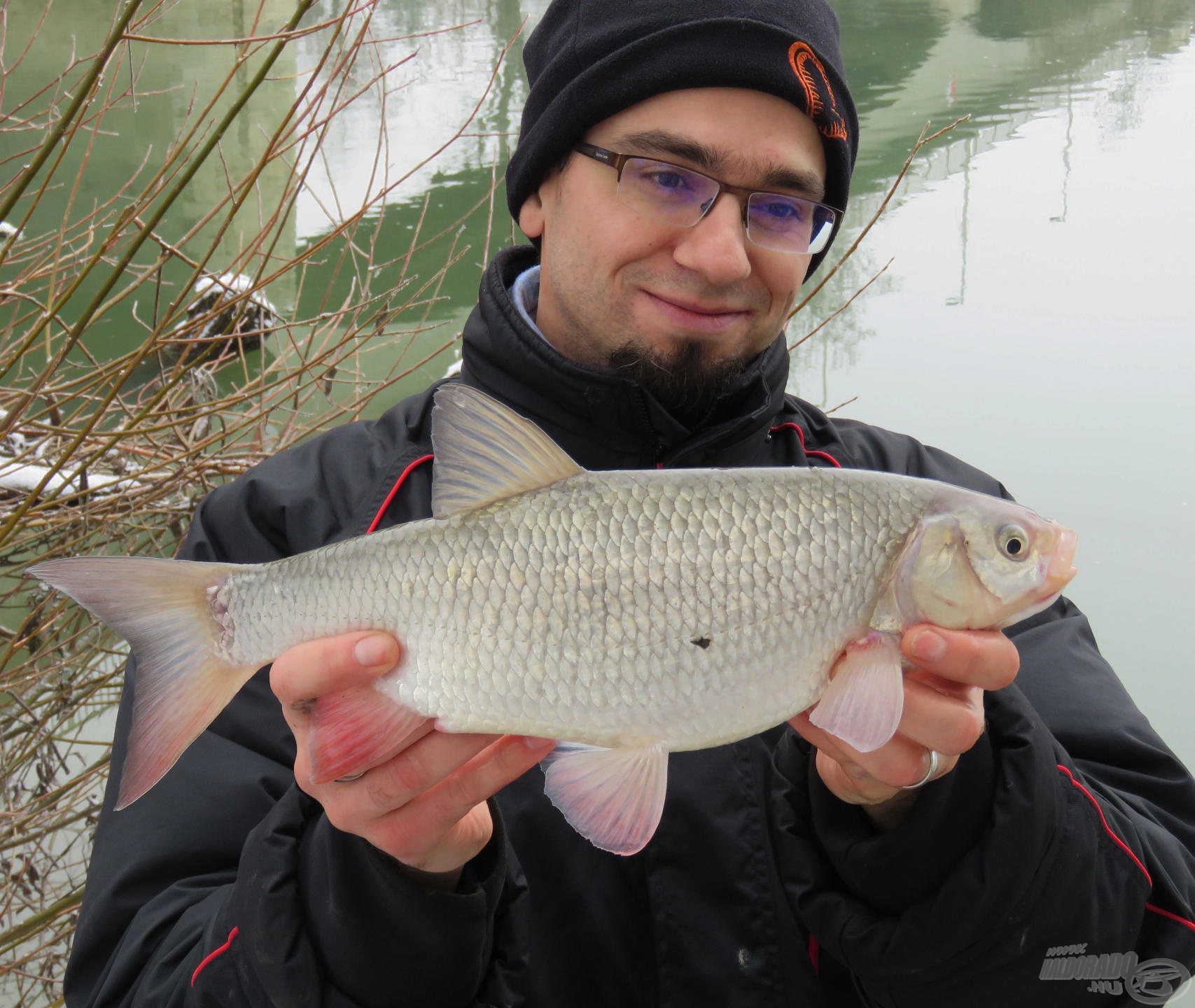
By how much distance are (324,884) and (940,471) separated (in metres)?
1.22

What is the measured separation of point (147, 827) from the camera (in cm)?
122

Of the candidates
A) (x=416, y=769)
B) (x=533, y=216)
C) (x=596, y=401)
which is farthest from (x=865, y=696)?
(x=533, y=216)

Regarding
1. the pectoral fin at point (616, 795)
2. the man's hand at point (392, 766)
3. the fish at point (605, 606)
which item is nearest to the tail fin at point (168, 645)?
the fish at point (605, 606)

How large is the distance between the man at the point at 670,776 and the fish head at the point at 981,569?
0.05 m

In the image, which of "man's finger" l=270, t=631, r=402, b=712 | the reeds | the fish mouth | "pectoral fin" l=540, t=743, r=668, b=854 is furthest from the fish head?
the reeds

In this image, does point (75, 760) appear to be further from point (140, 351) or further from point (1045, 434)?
point (1045, 434)

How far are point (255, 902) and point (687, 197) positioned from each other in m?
1.14

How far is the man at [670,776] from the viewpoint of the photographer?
101cm

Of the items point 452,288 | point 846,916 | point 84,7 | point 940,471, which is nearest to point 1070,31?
point 452,288

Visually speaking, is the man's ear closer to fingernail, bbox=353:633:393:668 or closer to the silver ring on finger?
fingernail, bbox=353:633:393:668

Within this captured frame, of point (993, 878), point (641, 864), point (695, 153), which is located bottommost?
point (641, 864)

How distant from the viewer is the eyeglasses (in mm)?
1486

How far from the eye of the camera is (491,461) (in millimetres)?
1029

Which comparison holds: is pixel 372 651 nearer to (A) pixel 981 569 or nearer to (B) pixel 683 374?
(A) pixel 981 569
